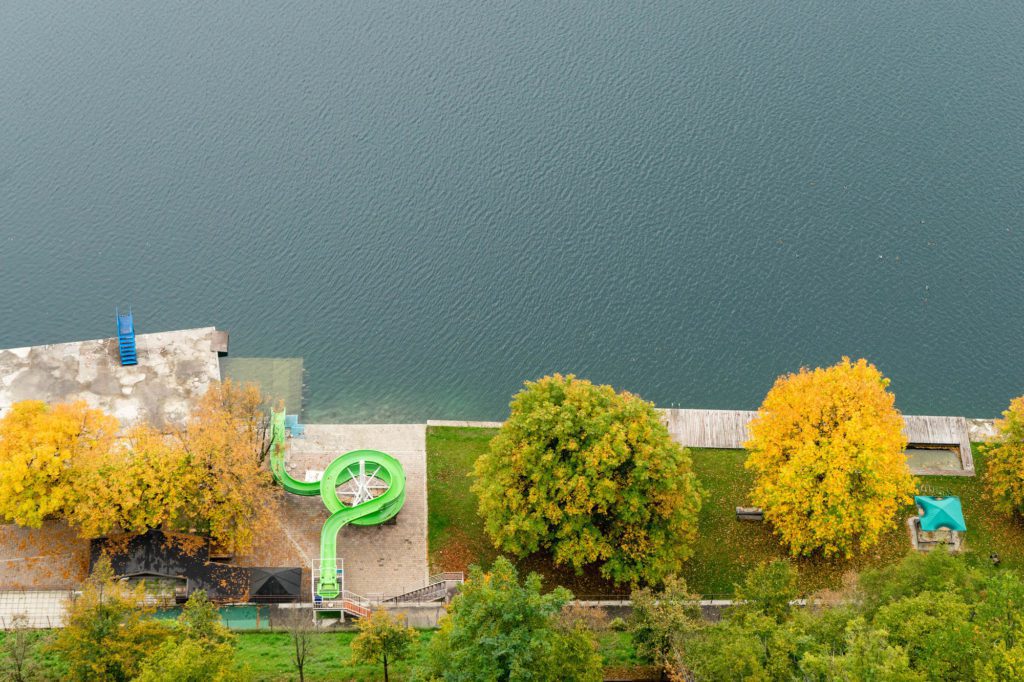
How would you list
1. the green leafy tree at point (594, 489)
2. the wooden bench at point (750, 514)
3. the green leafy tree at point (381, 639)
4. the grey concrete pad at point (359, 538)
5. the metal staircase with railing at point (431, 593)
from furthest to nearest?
the wooden bench at point (750, 514) → the grey concrete pad at point (359, 538) → the metal staircase with railing at point (431, 593) → the green leafy tree at point (594, 489) → the green leafy tree at point (381, 639)

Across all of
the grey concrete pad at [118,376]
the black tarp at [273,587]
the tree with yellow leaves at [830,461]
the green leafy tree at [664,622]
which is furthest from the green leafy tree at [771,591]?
the grey concrete pad at [118,376]

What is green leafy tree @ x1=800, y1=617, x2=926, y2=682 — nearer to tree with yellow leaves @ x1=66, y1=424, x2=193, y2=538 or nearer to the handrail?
the handrail

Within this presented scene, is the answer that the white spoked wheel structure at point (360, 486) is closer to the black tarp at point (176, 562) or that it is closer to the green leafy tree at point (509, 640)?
the black tarp at point (176, 562)

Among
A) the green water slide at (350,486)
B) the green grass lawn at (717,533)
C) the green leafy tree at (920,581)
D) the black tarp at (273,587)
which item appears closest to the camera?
the green leafy tree at (920,581)

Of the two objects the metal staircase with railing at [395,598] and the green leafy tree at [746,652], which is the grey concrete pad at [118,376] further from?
the green leafy tree at [746,652]

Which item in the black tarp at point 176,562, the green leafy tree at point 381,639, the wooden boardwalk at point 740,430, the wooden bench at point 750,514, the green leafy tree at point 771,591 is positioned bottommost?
the green leafy tree at point 381,639

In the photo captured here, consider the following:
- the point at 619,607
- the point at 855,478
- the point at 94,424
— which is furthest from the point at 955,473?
the point at 94,424

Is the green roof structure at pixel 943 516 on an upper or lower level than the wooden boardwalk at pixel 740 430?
lower

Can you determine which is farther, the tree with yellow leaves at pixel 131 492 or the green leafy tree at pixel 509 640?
the tree with yellow leaves at pixel 131 492

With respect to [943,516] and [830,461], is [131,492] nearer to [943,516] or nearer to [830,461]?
[830,461]

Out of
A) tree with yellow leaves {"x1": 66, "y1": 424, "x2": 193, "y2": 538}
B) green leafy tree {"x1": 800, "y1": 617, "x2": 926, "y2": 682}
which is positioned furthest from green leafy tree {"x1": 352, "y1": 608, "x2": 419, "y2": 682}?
green leafy tree {"x1": 800, "y1": 617, "x2": 926, "y2": 682}
